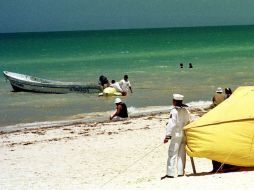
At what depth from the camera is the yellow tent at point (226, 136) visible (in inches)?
361

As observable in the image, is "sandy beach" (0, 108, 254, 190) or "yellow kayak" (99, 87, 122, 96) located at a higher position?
"yellow kayak" (99, 87, 122, 96)

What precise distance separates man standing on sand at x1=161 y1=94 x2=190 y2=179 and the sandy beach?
0.36m

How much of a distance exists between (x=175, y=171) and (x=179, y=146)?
1.04 m

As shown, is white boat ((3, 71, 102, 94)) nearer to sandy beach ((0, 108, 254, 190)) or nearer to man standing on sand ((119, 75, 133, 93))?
man standing on sand ((119, 75, 133, 93))

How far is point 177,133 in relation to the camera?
9.63 meters

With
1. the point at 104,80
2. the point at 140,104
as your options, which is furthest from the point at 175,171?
the point at 104,80

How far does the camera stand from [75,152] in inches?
537

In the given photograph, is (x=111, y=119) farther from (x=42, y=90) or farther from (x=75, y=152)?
(x=42, y=90)

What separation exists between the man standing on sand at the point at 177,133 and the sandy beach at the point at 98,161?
36cm

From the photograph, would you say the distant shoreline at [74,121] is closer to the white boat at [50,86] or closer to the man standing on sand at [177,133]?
the white boat at [50,86]

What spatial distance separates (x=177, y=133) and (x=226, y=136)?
34.5 inches

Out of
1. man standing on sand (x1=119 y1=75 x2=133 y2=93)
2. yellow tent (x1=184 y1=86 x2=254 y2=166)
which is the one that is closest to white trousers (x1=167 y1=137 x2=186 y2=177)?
yellow tent (x1=184 y1=86 x2=254 y2=166)

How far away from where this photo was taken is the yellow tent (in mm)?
9164

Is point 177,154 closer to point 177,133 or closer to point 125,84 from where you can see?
point 177,133
